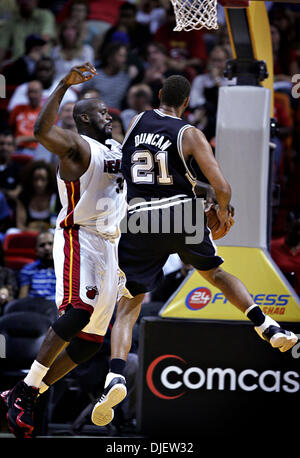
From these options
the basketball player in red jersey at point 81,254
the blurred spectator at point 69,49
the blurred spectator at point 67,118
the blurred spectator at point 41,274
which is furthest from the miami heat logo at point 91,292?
the blurred spectator at point 69,49

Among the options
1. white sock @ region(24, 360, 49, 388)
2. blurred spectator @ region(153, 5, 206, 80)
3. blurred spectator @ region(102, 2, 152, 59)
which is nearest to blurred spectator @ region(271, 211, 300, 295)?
white sock @ region(24, 360, 49, 388)

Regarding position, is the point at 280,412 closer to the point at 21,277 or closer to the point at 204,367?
the point at 204,367

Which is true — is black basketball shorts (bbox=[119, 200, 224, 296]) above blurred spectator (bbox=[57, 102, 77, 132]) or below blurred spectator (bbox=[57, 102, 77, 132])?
below

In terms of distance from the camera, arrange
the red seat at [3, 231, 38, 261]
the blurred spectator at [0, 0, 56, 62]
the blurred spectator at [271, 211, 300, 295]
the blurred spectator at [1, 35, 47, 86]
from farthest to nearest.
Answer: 1. the blurred spectator at [0, 0, 56, 62]
2. the blurred spectator at [1, 35, 47, 86]
3. the red seat at [3, 231, 38, 261]
4. the blurred spectator at [271, 211, 300, 295]

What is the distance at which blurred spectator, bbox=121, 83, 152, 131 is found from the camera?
400 inches

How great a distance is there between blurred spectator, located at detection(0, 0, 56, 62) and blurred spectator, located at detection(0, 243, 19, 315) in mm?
5477

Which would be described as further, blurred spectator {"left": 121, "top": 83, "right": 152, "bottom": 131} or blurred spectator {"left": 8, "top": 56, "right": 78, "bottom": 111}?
blurred spectator {"left": 8, "top": 56, "right": 78, "bottom": 111}

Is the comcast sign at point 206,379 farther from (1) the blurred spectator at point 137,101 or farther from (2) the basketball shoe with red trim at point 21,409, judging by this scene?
(1) the blurred spectator at point 137,101

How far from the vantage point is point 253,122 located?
20.0ft

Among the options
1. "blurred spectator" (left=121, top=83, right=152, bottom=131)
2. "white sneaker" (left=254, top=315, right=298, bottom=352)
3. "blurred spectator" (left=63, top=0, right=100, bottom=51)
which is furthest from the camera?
"blurred spectator" (left=63, top=0, right=100, bottom=51)

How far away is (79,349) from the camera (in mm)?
5344

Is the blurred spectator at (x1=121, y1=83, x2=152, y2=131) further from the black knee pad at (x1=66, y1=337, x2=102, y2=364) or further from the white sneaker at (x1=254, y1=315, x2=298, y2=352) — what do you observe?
the white sneaker at (x1=254, y1=315, x2=298, y2=352)

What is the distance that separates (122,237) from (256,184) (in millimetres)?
1497
